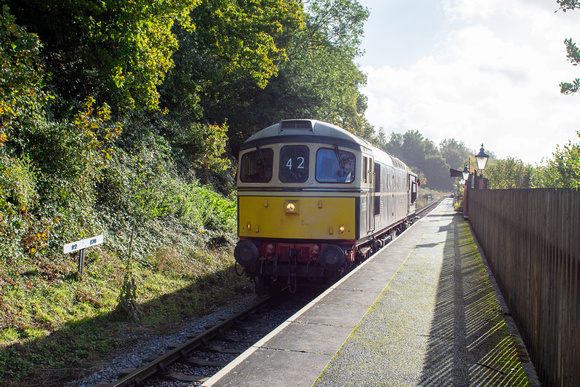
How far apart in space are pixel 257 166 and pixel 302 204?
4.55ft

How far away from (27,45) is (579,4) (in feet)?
44.1

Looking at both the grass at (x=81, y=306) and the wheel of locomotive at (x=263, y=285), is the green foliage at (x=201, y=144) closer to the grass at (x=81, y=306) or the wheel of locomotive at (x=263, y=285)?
the grass at (x=81, y=306)

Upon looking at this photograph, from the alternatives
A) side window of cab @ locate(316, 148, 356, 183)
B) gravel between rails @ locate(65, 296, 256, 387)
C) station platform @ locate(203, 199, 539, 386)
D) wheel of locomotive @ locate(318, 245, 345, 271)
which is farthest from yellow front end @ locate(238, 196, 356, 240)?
gravel between rails @ locate(65, 296, 256, 387)

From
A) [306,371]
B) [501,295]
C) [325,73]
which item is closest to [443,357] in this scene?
[306,371]

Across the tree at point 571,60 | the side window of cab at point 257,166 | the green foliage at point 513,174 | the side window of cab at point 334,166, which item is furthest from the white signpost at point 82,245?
the green foliage at point 513,174

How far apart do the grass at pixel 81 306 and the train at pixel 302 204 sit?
193cm

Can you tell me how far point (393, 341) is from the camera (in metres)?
5.80

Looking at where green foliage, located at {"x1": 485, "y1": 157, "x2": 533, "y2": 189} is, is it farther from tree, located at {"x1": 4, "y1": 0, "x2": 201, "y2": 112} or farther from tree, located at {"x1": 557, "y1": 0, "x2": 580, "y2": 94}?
tree, located at {"x1": 4, "y1": 0, "x2": 201, "y2": 112}

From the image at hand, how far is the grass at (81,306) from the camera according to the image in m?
6.32

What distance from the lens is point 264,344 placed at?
18.7 feet

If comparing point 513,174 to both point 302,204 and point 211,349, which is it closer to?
point 302,204

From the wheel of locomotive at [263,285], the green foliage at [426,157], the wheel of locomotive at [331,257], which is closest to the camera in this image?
the wheel of locomotive at [331,257]

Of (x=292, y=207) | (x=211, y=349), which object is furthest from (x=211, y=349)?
(x=292, y=207)

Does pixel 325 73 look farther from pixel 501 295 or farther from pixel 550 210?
pixel 550 210
